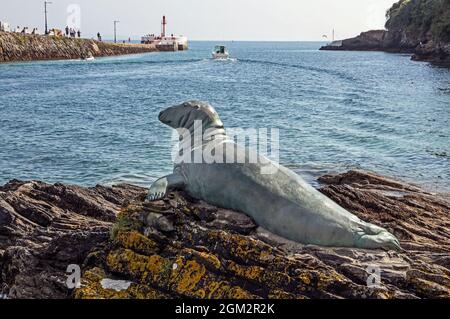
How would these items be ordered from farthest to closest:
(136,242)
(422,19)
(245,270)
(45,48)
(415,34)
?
(415,34)
(422,19)
(45,48)
(136,242)
(245,270)

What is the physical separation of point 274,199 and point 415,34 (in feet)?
383

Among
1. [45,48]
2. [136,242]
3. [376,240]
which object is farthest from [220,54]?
[376,240]

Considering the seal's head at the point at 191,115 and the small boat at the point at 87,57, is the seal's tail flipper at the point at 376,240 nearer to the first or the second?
the seal's head at the point at 191,115

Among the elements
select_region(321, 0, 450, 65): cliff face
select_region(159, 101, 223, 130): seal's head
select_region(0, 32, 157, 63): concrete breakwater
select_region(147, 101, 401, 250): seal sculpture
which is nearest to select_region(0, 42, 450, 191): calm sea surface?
select_region(159, 101, 223, 130): seal's head

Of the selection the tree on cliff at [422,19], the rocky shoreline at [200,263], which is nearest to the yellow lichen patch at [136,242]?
the rocky shoreline at [200,263]

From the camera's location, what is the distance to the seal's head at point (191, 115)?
27.6ft

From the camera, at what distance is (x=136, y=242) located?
6801 mm

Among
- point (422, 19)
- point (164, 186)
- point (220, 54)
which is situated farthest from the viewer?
point (422, 19)

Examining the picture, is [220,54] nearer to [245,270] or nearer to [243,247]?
[243,247]

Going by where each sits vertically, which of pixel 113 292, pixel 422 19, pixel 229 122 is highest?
pixel 422 19

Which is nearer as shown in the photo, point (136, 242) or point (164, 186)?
point (136, 242)

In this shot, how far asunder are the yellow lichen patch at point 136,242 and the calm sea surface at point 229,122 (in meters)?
10.5

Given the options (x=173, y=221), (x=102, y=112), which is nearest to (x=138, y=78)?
(x=102, y=112)

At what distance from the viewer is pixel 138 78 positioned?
197 ft
